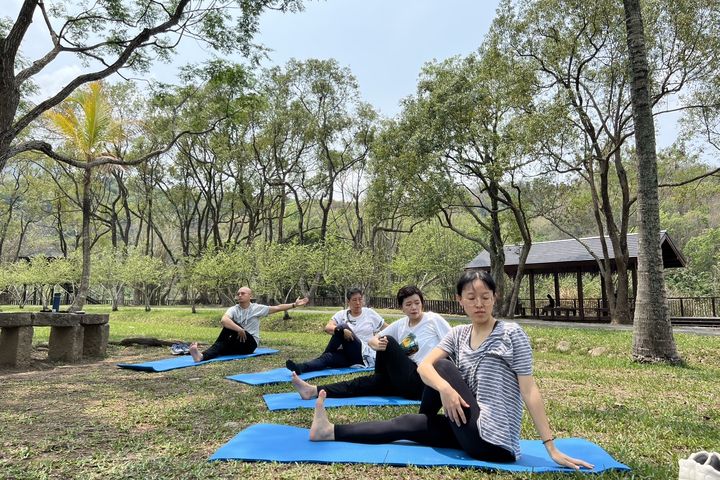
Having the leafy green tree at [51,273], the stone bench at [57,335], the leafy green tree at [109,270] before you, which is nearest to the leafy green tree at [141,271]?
the leafy green tree at [109,270]

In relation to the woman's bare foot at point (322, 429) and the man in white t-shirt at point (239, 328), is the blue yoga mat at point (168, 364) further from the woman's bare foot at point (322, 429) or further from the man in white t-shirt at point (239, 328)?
the woman's bare foot at point (322, 429)

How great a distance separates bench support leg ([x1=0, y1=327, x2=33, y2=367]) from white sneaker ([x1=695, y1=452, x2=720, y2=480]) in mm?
8269

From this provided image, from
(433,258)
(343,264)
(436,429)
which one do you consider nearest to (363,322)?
(436,429)

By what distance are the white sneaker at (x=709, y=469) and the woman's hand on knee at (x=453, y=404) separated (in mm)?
1002

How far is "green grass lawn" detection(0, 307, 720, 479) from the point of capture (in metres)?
2.71

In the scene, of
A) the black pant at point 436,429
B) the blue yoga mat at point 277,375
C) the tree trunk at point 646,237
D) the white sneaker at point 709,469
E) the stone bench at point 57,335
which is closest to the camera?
the white sneaker at point 709,469

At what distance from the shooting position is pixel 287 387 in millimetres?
5359

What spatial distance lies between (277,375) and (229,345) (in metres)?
2.14

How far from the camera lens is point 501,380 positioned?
2.55 meters

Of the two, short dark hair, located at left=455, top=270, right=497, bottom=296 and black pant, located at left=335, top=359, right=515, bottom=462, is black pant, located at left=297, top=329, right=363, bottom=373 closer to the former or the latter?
black pant, located at left=335, top=359, right=515, bottom=462

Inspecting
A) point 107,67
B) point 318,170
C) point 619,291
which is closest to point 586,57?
point 619,291

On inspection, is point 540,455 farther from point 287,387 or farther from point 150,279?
point 150,279

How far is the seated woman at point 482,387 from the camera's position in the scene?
249 cm

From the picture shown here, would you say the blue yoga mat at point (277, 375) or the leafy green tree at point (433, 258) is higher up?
the leafy green tree at point (433, 258)
